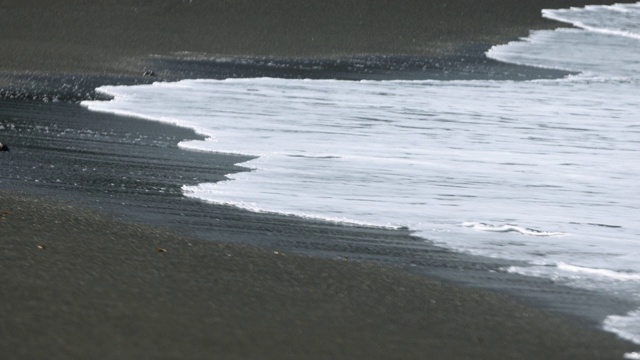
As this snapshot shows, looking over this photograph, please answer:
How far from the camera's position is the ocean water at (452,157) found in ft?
16.1

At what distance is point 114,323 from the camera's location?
10.8 ft

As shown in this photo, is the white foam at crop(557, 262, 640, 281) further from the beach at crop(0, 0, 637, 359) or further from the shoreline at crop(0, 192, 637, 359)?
the shoreline at crop(0, 192, 637, 359)

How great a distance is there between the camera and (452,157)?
6945mm

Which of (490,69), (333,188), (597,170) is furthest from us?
(490,69)

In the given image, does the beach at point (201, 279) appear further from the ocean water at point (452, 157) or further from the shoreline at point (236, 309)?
the ocean water at point (452, 157)

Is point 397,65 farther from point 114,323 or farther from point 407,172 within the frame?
point 114,323

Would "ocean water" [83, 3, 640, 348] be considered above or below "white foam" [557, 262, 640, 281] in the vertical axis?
above

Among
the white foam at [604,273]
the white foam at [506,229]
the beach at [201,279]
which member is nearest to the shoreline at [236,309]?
the beach at [201,279]

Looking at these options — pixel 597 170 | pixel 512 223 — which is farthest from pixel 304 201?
pixel 597 170

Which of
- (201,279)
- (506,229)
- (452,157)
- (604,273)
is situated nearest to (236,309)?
(201,279)

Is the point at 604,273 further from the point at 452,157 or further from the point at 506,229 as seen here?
the point at 452,157

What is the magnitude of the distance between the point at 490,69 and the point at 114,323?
10010 millimetres

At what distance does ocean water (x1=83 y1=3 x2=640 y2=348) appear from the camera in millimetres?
4895

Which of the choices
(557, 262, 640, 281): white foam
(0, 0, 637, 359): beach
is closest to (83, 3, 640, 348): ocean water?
(557, 262, 640, 281): white foam
